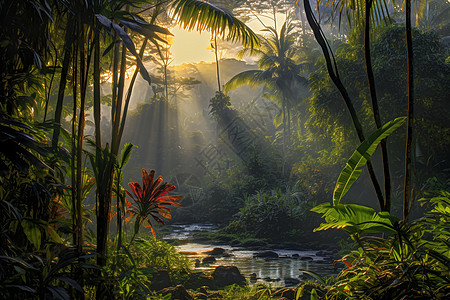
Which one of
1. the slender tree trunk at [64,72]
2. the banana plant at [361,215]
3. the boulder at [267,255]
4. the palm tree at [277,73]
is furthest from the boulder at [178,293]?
the palm tree at [277,73]

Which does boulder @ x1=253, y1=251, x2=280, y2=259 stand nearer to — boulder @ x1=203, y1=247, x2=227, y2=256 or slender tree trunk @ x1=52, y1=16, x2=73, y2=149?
boulder @ x1=203, y1=247, x2=227, y2=256

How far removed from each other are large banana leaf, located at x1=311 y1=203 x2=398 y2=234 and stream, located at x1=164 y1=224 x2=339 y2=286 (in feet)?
15.5

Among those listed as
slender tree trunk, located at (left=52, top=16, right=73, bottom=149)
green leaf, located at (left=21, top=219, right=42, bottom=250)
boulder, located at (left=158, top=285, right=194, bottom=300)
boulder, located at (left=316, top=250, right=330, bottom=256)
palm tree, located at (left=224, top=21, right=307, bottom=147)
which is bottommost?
boulder, located at (left=316, top=250, right=330, bottom=256)

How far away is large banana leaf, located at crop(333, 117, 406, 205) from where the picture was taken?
8.38 ft

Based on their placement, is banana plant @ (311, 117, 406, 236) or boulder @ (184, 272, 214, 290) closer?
banana plant @ (311, 117, 406, 236)

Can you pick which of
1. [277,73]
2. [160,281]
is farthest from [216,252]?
[277,73]

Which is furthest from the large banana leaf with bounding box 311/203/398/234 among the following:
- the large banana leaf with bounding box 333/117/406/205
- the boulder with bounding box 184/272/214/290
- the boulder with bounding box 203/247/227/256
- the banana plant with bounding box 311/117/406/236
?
the boulder with bounding box 203/247/227/256

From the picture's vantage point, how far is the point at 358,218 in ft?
8.04

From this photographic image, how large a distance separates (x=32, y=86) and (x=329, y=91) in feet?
32.4

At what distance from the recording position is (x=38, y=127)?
10.0 ft

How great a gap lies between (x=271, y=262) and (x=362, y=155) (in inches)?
302

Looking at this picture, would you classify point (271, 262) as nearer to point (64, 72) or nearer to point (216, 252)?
point (216, 252)

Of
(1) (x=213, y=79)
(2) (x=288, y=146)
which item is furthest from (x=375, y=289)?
(1) (x=213, y=79)

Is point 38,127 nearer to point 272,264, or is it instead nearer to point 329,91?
point 272,264
